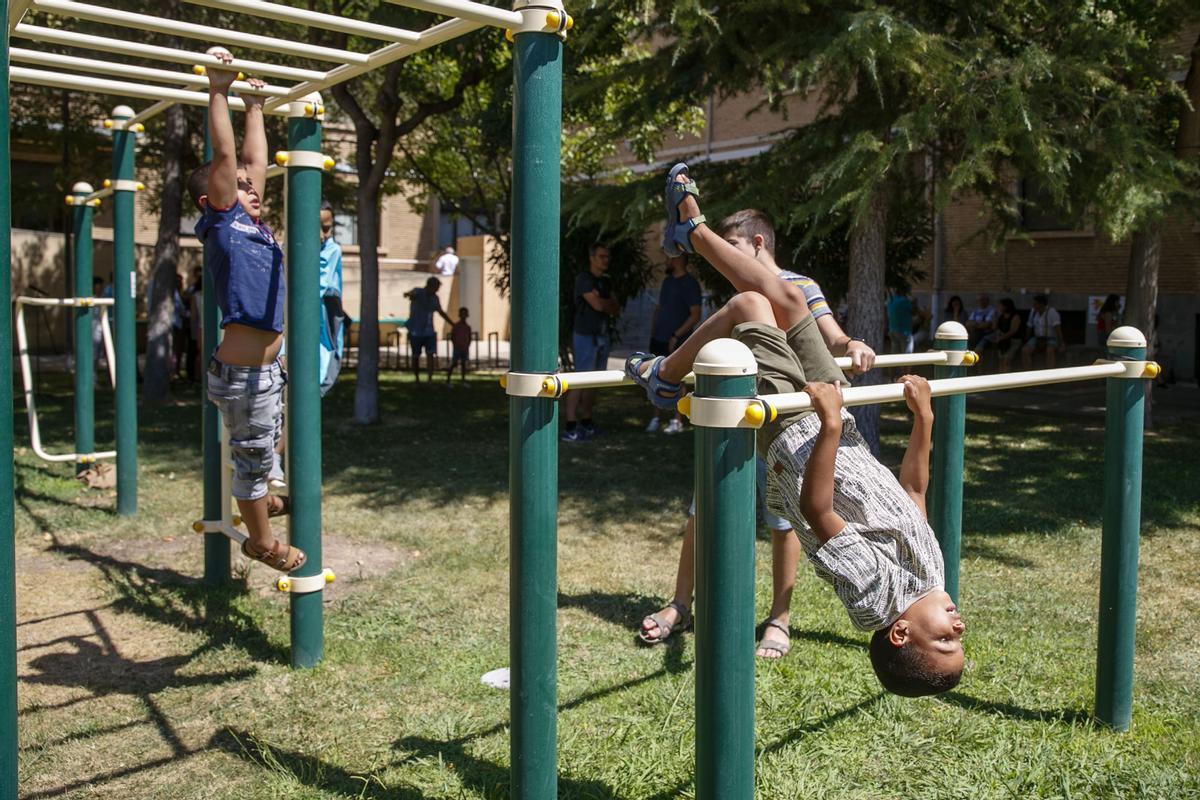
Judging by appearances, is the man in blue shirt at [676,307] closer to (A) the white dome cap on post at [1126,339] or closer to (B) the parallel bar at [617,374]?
(B) the parallel bar at [617,374]

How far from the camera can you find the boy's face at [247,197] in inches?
169

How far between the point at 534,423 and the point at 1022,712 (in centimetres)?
219

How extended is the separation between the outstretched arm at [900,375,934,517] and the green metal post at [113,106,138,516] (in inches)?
199

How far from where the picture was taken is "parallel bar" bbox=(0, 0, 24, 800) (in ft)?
6.44

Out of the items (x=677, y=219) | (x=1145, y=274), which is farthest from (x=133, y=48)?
(x=1145, y=274)

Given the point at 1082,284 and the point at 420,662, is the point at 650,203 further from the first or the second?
the point at 1082,284

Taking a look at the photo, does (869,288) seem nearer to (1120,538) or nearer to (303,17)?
(1120,538)

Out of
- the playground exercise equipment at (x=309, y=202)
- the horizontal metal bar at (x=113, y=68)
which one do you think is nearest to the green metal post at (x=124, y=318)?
the playground exercise equipment at (x=309, y=202)

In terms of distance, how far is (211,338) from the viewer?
526 cm

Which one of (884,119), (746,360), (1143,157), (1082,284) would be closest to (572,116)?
(884,119)

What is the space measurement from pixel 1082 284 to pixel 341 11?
12945 mm

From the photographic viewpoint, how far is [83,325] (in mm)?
7762

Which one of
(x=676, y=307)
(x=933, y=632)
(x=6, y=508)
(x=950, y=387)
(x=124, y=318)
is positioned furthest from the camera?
(x=676, y=307)

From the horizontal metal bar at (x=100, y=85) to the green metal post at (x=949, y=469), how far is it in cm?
279
